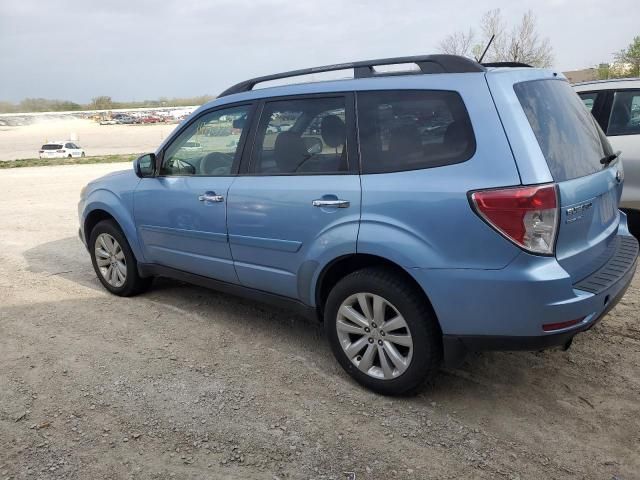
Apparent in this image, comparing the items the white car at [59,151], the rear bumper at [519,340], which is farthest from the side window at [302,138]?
the white car at [59,151]

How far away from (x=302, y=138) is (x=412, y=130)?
82cm


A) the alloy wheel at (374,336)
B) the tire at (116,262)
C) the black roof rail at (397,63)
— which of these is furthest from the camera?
the tire at (116,262)

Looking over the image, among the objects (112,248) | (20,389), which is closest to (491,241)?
(20,389)

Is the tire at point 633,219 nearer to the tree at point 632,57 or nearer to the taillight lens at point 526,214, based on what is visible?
the taillight lens at point 526,214

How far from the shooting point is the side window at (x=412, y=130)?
2.83m

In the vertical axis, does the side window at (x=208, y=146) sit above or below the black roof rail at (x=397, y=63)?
below

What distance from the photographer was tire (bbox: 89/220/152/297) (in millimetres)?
4891

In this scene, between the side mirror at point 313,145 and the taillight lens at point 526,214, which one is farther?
the side mirror at point 313,145

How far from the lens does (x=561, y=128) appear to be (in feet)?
9.70

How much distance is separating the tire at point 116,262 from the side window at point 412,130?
2.67 m

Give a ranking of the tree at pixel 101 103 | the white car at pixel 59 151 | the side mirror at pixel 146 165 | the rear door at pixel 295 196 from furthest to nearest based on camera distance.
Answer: the tree at pixel 101 103
the white car at pixel 59 151
the side mirror at pixel 146 165
the rear door at pixel 295 196

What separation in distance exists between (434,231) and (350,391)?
1163 mm

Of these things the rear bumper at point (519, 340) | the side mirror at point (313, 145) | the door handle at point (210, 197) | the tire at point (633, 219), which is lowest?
the tire at point (633, 219)

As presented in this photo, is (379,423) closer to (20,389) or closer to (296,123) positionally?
(296,123)
